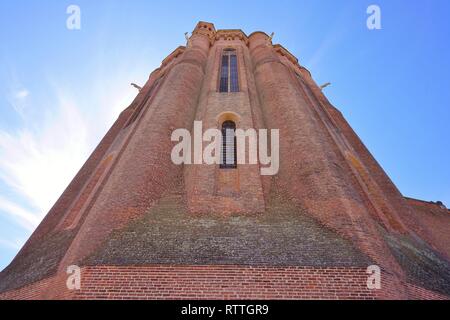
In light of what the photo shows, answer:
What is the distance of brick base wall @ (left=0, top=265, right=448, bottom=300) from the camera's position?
5.46 meters

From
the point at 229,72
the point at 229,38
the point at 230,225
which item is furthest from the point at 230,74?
the point at 230,225

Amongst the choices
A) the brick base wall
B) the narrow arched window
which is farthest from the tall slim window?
the brick base wall

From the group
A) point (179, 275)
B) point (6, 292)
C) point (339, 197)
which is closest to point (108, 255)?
point (179, 275)

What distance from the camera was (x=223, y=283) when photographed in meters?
5.66

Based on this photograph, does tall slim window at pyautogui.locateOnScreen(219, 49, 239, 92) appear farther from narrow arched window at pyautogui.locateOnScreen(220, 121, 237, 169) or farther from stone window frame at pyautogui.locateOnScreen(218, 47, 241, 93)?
narrow arched window at pyautogui.locateOnScreen(220, 121, 237, 169)

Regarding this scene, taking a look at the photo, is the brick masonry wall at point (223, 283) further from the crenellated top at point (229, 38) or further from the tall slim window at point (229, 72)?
the crenellated top at point (229, 38)

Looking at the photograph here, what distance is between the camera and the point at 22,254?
8.53m

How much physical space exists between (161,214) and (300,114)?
18.9 ft

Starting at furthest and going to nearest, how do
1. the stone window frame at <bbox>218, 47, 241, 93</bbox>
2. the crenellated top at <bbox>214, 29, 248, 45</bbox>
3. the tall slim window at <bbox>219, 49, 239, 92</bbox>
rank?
the crenellated top at <bbox>214, 29, 248, 45</bbox>, the tall slim window at <bbox>219, 49, 239, 92</bbox>, the stone window frame at <bbox>218, 47, 241, 93</bbox>

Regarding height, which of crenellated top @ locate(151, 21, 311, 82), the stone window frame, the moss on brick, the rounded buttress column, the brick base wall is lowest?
the brick base wall

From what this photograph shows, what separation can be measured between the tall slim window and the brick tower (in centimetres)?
127

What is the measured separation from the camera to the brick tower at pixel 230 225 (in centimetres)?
568

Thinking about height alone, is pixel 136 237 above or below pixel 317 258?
above

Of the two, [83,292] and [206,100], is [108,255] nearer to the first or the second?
[83,292]
